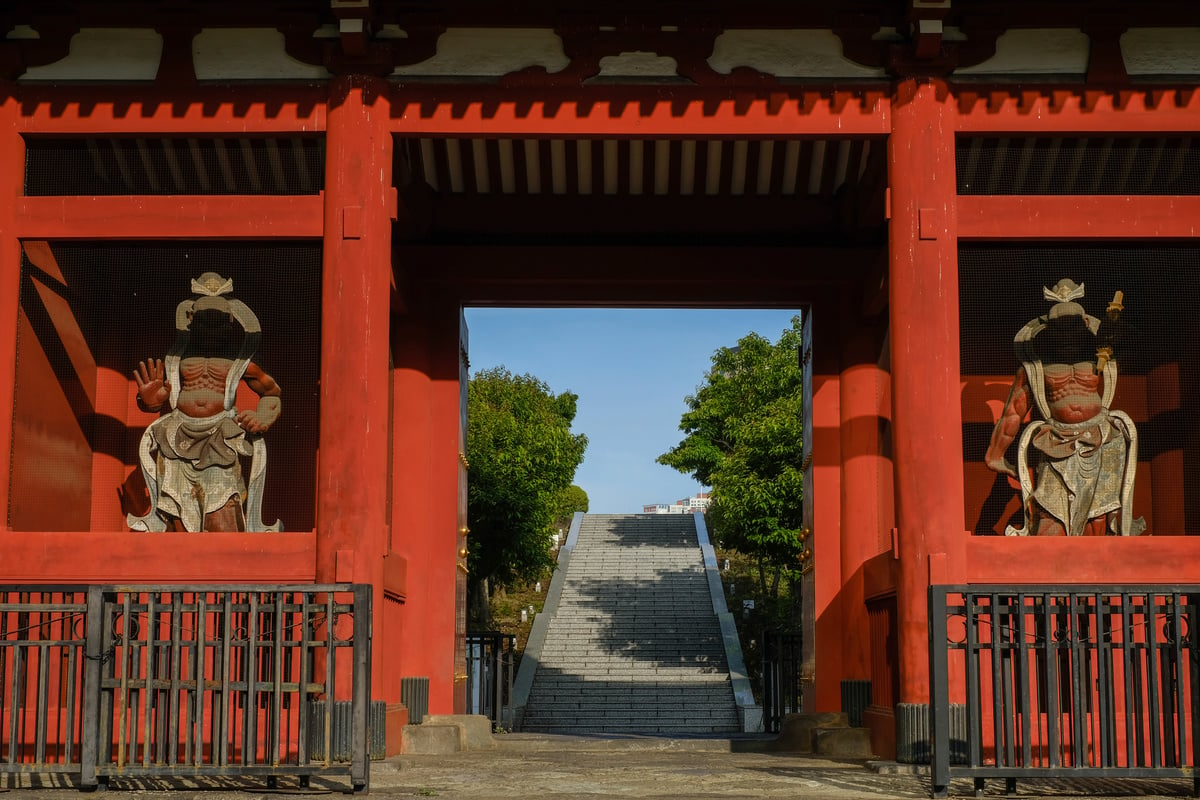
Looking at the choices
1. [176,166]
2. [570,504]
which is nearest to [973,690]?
[176,166]

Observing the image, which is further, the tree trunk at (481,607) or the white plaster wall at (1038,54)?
the tree trunk at (481,607)

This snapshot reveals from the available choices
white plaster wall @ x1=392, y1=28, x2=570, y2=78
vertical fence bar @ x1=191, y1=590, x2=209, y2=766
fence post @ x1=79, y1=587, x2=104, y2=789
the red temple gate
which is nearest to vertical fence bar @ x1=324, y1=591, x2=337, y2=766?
vertical fence bar @ x1=191, y1=590, x2=209, y2=766

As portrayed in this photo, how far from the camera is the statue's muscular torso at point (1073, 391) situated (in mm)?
9188

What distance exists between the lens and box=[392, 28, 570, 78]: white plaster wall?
28.6 ft

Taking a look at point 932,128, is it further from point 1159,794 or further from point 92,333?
point 92,333

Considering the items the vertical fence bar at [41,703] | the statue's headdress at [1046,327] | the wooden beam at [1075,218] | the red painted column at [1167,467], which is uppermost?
the wooden beam at [1075,218]

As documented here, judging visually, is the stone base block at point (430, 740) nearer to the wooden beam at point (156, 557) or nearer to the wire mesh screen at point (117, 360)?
the wire mesh screen at point (117, 360)

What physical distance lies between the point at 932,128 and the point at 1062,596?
137 inches

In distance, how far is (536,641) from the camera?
896 inches

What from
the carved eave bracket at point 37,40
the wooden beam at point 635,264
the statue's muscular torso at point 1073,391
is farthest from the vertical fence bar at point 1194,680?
the carved eave bracket at point 37,40

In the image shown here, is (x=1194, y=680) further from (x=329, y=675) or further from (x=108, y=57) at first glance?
(x=108, y=57)

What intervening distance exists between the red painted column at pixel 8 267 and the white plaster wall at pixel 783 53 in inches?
171

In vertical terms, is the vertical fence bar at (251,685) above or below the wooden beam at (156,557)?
below

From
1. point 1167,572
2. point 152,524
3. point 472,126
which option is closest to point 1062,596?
point 1167,572
